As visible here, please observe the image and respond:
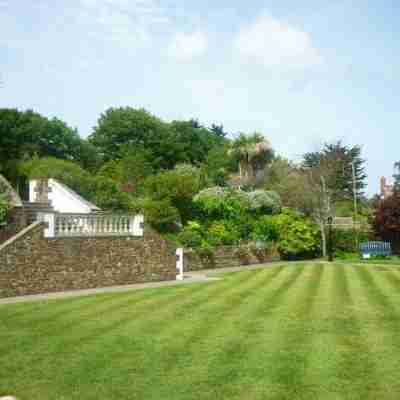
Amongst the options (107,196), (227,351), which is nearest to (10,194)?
(107,196)

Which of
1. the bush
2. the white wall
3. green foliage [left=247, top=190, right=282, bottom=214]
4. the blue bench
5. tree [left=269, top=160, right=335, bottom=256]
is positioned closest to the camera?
the white wall

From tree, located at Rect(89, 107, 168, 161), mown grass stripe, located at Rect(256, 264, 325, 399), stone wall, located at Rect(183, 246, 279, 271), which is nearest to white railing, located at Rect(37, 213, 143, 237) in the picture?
stone wall, located at Rect(183, 246, 279, 271)

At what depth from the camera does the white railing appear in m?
15.4

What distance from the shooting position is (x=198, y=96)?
2181 centimetres

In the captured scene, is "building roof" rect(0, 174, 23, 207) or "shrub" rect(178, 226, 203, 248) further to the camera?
"shrub" rect(178, 226, 203, 248)

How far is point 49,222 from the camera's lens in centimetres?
1520

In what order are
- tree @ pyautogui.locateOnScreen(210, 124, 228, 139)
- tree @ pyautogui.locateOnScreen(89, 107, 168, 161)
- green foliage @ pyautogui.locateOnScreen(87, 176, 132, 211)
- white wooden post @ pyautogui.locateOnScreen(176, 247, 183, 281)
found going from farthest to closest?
tree @ pyautogui.locateOnScreen(210, 124, 228, 139) → tree @ pyautogui.locateOnScreen(89, 107, 168, 161) → green foliage @ pyautogui.locateOnScreen(87, 176, 132, 211) → white wooden post @ pyautogui.locateOnScreen(176, 247, 183, 281)

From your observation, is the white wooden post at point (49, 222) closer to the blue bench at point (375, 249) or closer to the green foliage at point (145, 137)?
the blue bench at point (375, 249)

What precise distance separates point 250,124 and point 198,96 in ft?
87.6

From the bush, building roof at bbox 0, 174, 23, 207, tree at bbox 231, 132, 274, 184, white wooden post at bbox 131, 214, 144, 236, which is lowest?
the bush

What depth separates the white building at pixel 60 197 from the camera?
785 inches

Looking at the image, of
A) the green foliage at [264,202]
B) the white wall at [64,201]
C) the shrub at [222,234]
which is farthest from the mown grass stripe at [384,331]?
the green foliage at [264,202]

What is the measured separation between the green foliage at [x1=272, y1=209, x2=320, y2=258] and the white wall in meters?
13.7

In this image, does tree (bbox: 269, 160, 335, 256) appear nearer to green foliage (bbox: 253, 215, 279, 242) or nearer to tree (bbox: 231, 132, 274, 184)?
green foliage (bbox: 253, 215, 279, 242)
